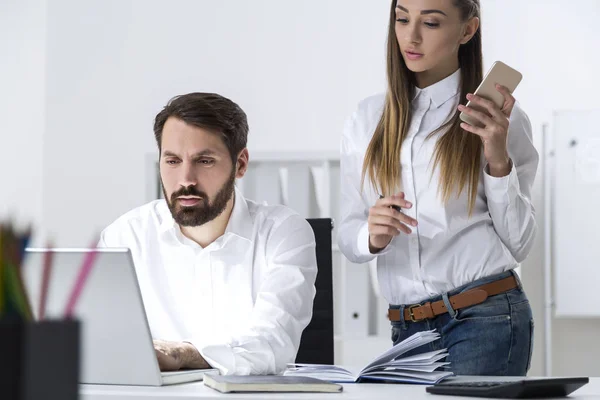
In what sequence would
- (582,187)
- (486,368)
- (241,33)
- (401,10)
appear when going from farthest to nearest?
(241,33)
(582,187)
(401,10)
(486,368)

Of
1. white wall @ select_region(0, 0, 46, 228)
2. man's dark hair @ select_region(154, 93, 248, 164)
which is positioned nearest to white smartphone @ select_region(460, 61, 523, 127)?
man's dark hair @ select_region(154, 93, 248, 164)

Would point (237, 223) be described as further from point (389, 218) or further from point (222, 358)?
point (222, 358)

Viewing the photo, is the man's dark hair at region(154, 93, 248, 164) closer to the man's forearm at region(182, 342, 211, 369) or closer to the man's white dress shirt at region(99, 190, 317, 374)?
the man's white dress shirt at region(99, 190, 317, 374)

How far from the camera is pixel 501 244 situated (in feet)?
5.81

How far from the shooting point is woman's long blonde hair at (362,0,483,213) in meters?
1.76

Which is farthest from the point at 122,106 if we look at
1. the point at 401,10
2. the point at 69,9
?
the point at 401,10

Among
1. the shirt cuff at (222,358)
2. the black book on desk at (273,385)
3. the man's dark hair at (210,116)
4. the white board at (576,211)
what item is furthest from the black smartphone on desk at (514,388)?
the white board at (576,211)

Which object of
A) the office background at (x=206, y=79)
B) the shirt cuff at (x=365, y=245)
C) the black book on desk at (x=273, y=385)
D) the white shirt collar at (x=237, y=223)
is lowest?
the black book on desk at (x=273, y=385)

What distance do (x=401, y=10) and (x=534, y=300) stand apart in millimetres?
2198

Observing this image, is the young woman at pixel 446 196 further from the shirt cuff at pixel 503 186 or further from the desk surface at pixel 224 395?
the desk surface at pixel 224 395

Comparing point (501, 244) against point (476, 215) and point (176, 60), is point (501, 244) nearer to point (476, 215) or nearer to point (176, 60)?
point (476, 215)

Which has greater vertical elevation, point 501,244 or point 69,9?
point 69,9

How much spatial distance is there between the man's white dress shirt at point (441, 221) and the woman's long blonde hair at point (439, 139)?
0.02 m

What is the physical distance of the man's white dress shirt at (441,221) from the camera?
1747 millimetres
